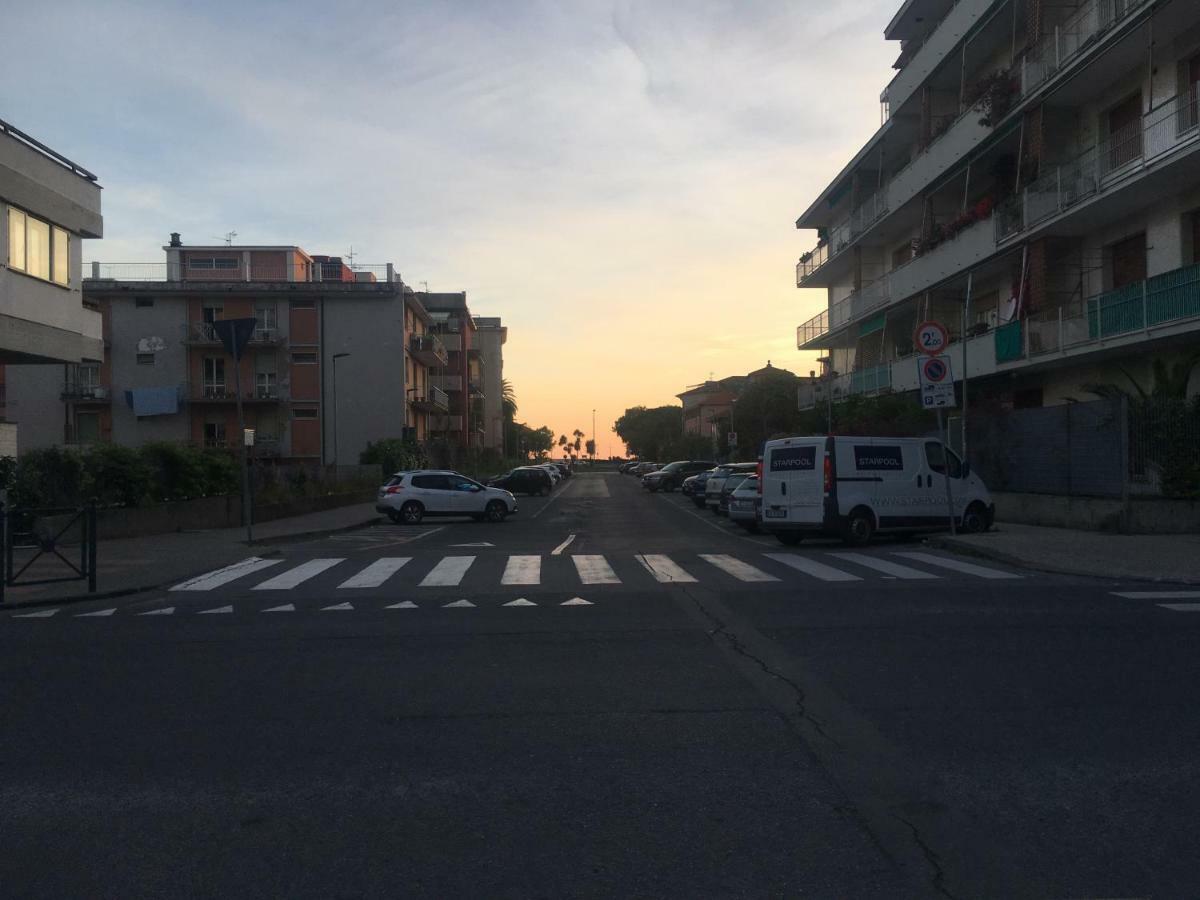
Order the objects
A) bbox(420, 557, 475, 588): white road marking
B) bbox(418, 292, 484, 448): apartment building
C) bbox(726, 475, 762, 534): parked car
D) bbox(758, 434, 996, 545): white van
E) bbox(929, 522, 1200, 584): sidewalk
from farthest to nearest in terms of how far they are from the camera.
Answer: bbox(418, 292, 484, 448): apartment building, bbox(726, 475, 762, 534): parked car, bbox(758, 434, 996, 545): white van, bbox(420, 557, 475, 588): white road marking, bbox(929, 522, 1200, 584): sidewalk

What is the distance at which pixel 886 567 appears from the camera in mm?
15391

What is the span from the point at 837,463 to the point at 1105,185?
10.1 meters

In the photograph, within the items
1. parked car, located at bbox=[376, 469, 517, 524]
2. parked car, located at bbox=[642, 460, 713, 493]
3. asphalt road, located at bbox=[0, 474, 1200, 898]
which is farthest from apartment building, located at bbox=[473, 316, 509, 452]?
asphalt road, located at bbox=[0, 474, 1200, 898]

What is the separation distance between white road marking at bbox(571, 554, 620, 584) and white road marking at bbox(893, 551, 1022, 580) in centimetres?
479

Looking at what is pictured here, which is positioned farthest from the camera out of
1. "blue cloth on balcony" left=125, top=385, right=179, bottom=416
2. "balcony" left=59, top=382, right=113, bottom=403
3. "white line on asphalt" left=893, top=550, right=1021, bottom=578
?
"blue cloth on balcony" left=125, top=385, right=179, bottom=416

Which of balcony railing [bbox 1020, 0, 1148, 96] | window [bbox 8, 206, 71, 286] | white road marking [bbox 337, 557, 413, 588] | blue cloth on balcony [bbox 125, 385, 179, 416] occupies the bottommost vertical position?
white road marking [bbox 337, 557, 413, 588]

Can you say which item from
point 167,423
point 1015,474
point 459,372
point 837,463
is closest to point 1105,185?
point 1015,474

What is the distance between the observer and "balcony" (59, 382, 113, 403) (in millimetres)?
55844

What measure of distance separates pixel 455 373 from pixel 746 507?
202 feet

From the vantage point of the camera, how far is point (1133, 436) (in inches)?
788

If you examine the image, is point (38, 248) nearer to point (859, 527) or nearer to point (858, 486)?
point (858, 486)

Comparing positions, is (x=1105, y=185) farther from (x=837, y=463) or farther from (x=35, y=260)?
(x=35, y=260)

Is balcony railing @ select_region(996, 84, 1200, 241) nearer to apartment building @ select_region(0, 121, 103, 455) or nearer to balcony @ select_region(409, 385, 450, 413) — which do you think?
apartment building @ select_region(0, 121, 103, 455)

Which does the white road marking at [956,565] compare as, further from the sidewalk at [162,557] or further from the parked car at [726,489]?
the parked car at [726,489]
